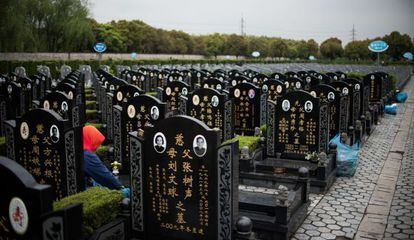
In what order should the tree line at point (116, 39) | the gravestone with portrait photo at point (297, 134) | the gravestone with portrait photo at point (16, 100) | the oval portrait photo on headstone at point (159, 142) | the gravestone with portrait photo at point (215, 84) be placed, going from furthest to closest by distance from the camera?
the tree line at point (116, 39) < the gravestone with portrait photo at point (215, 84) < the gravestone with portrait photo at point (16, 100) < the gravestone with portrait photo at point (297, 134) < the oval portrait photo on headstone at point (159, 142)

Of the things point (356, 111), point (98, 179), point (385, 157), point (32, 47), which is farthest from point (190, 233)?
point (32, 47)

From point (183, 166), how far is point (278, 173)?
3.54 meters

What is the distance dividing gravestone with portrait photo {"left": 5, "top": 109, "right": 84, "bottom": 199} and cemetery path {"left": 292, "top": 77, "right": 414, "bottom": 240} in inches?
118

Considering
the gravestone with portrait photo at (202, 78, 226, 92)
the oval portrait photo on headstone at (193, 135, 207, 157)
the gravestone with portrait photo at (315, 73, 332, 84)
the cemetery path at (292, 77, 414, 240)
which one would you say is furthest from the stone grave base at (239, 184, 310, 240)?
the gravestone with portrait photo at (315, 73, 332, 84)

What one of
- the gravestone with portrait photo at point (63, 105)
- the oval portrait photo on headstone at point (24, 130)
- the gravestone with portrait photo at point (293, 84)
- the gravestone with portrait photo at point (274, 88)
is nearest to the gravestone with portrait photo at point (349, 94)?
the gravestone with portrait photo at point (274, 88)

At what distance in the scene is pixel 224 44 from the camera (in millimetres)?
74500

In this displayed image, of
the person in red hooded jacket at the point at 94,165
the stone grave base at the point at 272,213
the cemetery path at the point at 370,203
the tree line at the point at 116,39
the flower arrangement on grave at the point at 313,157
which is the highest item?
the tree line at the point at 116,39

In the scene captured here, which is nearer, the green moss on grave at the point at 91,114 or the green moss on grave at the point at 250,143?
the green moss on grave at the point at 250,143

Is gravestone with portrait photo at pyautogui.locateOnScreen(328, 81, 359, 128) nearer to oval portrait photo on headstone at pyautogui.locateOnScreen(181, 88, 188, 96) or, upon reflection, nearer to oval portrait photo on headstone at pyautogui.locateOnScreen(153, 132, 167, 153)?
oval portrait photo on headstone at pyautogui.locateOnScreen(181, 88, 188, 96)

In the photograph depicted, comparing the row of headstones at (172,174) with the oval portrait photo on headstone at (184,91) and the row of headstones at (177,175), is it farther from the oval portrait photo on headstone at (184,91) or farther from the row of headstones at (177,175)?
the oval portrait photo on headstone at (184,91)

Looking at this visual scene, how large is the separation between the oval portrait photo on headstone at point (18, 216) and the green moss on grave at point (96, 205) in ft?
3.99

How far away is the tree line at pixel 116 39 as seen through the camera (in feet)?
102

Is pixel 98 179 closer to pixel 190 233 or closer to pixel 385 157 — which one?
pixel 190 233

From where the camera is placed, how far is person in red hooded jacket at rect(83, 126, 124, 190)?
17.6ft
